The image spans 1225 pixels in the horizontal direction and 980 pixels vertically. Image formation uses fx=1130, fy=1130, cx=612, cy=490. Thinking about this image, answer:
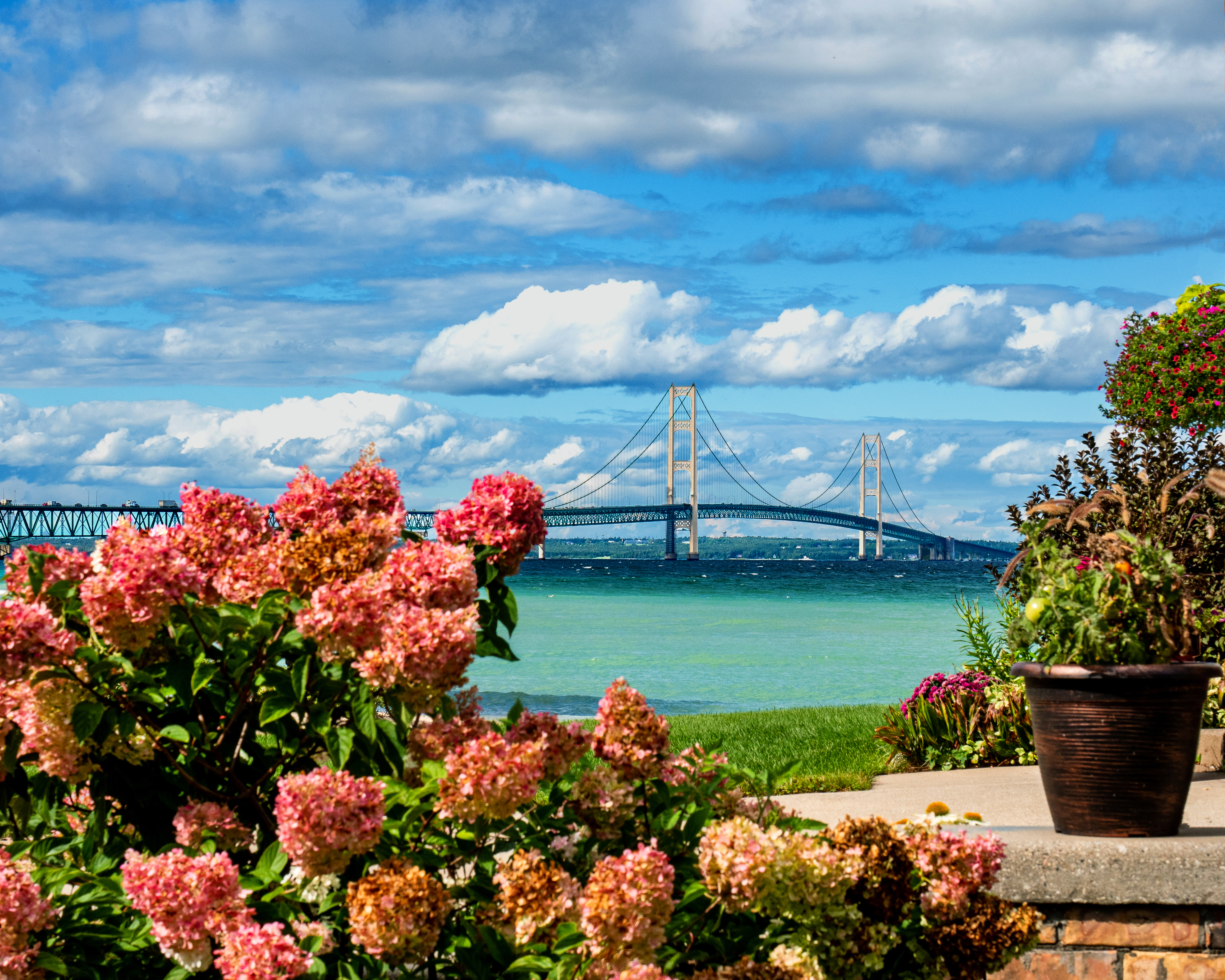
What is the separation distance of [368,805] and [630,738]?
60 centimetres

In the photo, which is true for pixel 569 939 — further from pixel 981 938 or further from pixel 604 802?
pixel 981 938

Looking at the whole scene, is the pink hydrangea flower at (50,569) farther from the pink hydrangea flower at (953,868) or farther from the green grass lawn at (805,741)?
the green grass lawn at (805,741)

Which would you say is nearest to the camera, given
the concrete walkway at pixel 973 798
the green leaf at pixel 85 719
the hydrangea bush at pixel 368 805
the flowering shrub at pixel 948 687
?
the hydrangea bush at pixel 368 805

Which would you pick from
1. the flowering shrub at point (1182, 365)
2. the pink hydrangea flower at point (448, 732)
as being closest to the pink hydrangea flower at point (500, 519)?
the pink hydrangea flower at point (448, 732)

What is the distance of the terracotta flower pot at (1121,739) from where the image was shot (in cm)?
363

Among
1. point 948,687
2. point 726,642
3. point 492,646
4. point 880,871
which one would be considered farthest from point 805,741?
point 726,642

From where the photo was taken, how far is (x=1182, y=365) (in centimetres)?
1295

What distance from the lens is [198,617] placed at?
2346 mm

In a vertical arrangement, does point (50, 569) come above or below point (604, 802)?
above

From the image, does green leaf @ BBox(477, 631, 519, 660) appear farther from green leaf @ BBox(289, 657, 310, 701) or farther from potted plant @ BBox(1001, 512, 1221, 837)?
potted plant @ BBox(1001, 512, 1221, 837)

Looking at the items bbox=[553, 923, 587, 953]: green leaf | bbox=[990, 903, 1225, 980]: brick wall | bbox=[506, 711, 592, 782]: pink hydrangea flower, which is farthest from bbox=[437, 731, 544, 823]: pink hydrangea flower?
bbox=[990, 903, 1225, 980]: brick wall

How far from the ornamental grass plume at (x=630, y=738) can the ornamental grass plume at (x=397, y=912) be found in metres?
0.48

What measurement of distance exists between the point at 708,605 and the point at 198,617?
46846mm

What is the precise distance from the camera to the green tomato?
371 centimetres
